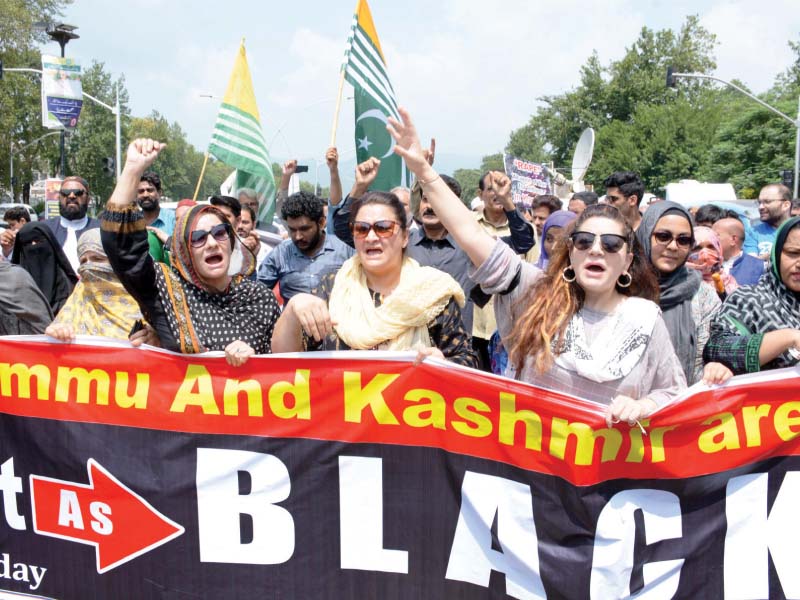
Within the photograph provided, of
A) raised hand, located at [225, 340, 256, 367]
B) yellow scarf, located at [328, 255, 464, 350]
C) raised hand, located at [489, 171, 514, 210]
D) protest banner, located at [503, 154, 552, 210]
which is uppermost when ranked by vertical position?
protest banner, located at [503, 154, 552, 210]

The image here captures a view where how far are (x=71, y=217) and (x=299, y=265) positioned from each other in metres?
2.08

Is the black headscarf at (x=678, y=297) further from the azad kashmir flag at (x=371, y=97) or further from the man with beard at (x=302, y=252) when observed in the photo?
the azad kashmir flag at (x=371, y=97)

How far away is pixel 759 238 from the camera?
6863 millimetres

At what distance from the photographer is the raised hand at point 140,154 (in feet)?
9.35

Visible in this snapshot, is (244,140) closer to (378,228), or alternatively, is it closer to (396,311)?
(378,228)

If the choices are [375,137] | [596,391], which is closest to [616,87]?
[375,137]

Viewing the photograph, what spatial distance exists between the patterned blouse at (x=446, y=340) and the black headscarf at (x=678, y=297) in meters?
0.80

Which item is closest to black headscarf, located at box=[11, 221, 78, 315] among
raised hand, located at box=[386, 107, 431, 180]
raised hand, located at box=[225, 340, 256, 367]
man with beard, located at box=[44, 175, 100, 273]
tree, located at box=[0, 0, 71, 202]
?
man with beard, located at box=[44, 175, 100, 273]

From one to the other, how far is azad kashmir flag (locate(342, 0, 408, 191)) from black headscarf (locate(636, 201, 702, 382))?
139 inches

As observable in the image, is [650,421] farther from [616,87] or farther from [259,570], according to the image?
[616,87]

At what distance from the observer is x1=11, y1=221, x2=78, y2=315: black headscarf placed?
5.21 meters

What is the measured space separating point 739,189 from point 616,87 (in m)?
30.7

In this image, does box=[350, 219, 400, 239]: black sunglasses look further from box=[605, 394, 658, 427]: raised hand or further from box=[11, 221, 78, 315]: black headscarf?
box=[11, 221, 78, 315]: black headscarf

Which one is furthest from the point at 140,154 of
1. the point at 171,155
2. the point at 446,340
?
the point at 171,155
